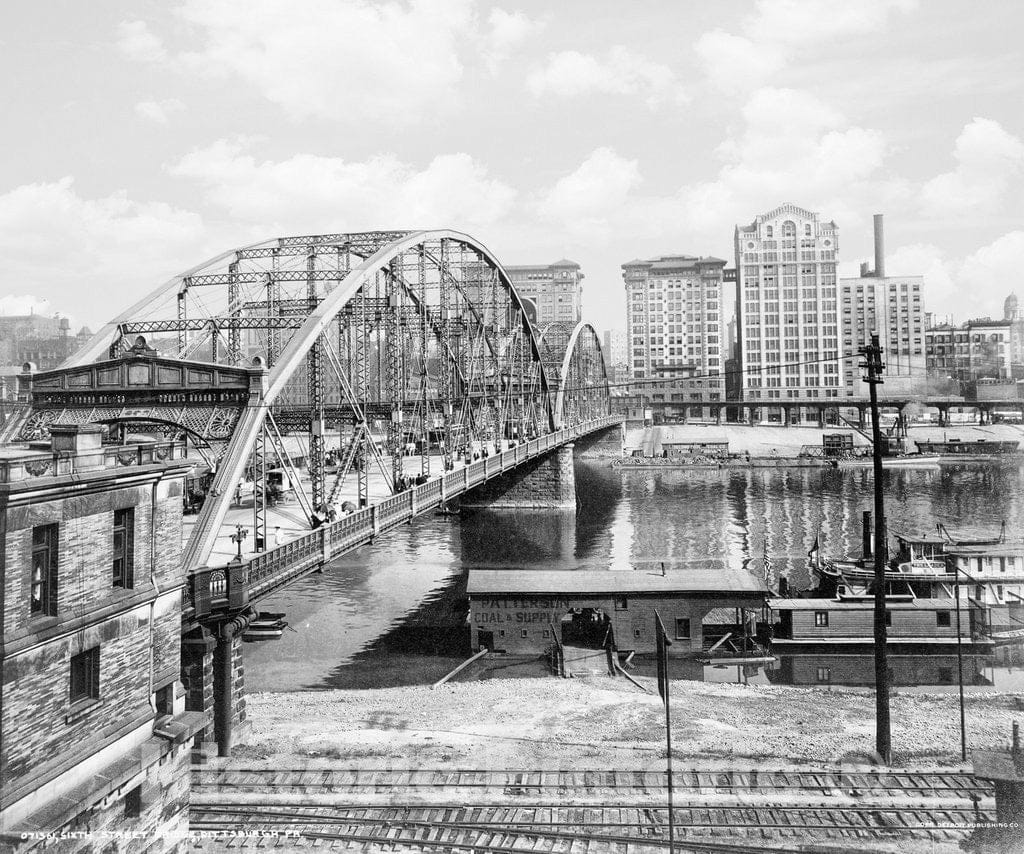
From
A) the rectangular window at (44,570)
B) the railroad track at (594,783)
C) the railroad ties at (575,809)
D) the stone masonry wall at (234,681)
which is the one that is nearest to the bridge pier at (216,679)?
the stone masonry wall at (234,681)

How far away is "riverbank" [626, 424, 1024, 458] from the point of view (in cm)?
13538

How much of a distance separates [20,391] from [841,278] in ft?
618

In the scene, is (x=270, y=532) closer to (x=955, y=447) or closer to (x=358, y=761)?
(x=358, y=761)

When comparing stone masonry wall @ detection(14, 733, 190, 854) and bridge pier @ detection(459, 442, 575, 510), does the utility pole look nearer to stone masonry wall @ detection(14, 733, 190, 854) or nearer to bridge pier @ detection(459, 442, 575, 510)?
stone masonry wall @ detection(14, 733, 190, 854)

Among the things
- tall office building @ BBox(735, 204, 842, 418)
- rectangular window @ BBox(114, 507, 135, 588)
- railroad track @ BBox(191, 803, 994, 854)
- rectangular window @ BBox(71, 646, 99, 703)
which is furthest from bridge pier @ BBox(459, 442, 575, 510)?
tall office building @ BBox(735, 204, 842, 418)

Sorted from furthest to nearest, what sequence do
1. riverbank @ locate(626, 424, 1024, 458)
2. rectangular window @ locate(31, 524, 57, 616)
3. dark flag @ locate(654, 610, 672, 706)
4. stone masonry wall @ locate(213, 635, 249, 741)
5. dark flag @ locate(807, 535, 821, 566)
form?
riverbank @ locate(626, 424, 1024, 458) → dark flag @ locate(807, 535, 821, 566) → stone masonry wall @ locate(213, 635, 249, 741) → dark flag @ locate(654, 610, 672, 706) → rectangular window @ locate(31, 524, 57, 616)

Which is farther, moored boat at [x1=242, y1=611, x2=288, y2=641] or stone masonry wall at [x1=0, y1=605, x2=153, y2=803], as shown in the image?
moored boat at [x1=242, y1=611, x2=288, y2=641]

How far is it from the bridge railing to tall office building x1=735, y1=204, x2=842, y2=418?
145556 millimetres

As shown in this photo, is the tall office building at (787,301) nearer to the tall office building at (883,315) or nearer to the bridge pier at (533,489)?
the tall office building at (883,315)

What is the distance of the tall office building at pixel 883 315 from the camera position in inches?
7185

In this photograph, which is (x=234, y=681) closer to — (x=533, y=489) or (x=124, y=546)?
(x=124, y=546)

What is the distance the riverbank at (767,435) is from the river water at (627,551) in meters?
13.3

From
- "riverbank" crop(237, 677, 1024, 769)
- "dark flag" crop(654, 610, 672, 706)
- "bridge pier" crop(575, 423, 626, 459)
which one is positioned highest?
"bridge pier" crop(575, 423, 626, 459)

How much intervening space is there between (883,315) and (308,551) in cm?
18695
